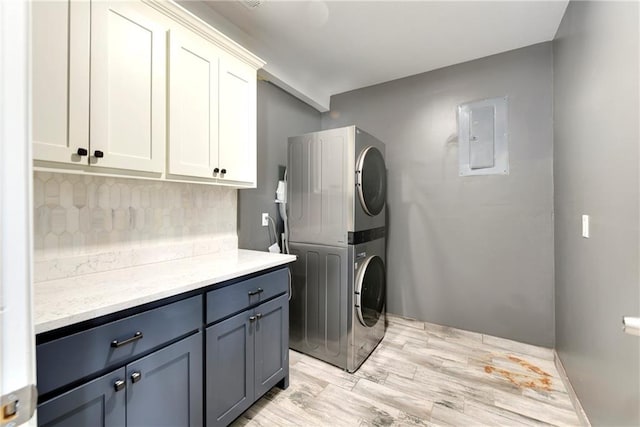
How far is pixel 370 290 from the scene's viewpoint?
7.34 feet

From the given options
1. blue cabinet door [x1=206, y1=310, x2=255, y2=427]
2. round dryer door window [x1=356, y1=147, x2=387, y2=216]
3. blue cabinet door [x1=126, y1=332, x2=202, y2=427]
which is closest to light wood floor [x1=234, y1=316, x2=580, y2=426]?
blue cabinet door [x1=206, y1=310, x2=255, y2=427]

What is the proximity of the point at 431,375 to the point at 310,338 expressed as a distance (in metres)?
0.94

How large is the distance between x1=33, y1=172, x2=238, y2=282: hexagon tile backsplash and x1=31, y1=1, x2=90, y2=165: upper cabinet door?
306 mm

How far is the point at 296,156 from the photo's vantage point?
227 centimetres

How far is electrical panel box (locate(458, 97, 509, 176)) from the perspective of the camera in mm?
2367

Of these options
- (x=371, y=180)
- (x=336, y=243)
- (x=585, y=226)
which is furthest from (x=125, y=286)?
(x=585, y=226)

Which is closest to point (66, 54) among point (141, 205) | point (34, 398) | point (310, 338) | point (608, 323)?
point (141, 205)

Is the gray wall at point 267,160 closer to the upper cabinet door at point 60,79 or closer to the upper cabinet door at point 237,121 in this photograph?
the upper cabinet door at point 237,121

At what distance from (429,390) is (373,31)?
263 centimetres

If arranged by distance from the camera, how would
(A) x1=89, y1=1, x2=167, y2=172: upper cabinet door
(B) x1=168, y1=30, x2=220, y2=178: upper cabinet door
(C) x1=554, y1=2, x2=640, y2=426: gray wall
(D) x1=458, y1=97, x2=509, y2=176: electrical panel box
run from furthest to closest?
(D) x1=458, y1=97, x2=509, y2=176: electrical panel box < (B) x1=168, y1=30, x2=220, y2=178: upper cabinet door < (A) x1=89, y1=1, x2=167, y2=172: upper cabinet door < (C) x1=554, y1=2, x2=640, y2=426: gray wall

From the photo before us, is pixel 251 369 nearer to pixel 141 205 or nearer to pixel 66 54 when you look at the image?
pixel 141 205

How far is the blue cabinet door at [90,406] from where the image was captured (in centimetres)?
81

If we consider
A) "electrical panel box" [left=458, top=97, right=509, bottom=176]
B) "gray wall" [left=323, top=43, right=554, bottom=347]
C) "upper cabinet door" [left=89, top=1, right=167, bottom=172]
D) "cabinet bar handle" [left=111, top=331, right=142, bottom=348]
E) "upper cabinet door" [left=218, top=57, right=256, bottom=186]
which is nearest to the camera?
"cabinet bar handle" [left=111, top=331, right=142, bottom=348]

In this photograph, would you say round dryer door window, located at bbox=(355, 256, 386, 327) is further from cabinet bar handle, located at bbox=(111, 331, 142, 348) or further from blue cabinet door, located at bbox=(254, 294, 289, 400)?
cabinet bar handle, located at bbox=(111, 331, 142, 348)
